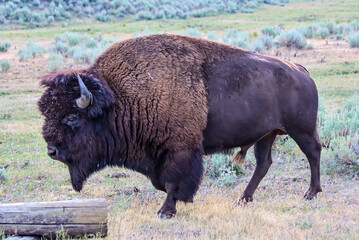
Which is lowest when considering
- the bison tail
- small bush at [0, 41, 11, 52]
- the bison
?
small bush at [0, 41, 11, 52]

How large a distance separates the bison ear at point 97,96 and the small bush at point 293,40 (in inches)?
688

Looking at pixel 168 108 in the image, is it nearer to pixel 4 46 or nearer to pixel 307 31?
pixel 4 46

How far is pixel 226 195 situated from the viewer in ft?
23.1

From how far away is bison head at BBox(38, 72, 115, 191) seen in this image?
Answer: 5.79 m

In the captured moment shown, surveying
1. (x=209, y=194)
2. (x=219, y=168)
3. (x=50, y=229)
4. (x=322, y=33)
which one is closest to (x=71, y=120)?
(x=50, y=229)

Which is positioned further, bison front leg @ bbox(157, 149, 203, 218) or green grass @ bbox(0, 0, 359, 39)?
green grass @ bbox(0, 0, 359, 39)

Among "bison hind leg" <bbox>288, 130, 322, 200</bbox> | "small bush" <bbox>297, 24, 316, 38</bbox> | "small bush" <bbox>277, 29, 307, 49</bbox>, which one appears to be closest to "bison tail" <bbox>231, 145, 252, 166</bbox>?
"bison hind leg" <bbox>288, 130, 322, 200</bbox>

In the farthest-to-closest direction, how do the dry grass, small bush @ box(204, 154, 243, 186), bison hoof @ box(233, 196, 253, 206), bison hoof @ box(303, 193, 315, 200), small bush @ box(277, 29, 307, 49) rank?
small bush @ box(277, 29, 307, 49), small bush @ box(204, 154, 243, 186), bison hoof @ box(303, 193, 315, 200), bison hoof @ box(233, 196, 253, 206), the dry grass

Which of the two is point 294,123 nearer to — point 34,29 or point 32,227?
point 32,227

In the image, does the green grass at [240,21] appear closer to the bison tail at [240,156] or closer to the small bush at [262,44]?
the small bush at [262,44]

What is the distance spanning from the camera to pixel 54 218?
15.2 feet

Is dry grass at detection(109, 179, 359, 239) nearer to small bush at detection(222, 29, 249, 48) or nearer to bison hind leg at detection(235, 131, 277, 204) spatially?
bison hind leg at detection(235, 131, 277, 204)

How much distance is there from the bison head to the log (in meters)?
1.25

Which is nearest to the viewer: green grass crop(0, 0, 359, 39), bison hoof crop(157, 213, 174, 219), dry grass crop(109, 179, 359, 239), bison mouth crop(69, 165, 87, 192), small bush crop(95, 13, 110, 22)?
dry grass crop(109, 179, 359, 239)
